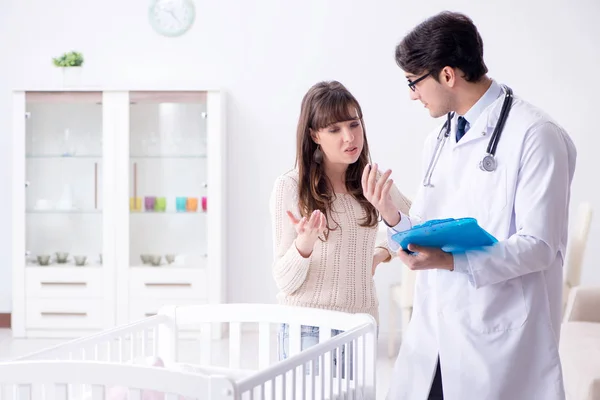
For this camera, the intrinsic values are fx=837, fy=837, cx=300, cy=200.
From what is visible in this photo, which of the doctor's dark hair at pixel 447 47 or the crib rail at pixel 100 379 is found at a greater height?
the doctor's dark hair at pixel 447 47

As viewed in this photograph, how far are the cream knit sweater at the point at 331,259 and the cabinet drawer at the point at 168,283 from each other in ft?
9.57

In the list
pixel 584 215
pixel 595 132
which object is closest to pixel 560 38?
pixel 595 132

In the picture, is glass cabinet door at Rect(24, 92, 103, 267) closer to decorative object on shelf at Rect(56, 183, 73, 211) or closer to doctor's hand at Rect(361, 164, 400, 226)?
decorative object on shelf at Rect(56, 183, 73, 211)

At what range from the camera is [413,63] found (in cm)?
181

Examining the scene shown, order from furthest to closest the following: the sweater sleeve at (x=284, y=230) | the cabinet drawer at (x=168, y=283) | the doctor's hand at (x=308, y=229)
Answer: the cabinet drawer at (x=168, y=283) < the sweater sleeve at (x=284, y=230) < the doctor's hand at (x=308, y=229)

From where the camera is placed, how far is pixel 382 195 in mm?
1884

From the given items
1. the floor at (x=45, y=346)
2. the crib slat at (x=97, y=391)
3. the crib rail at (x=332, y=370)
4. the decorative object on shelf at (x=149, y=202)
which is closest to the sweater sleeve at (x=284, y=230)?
the crib rail at (x=332, y=370)

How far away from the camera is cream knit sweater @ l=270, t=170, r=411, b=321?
7.27ft

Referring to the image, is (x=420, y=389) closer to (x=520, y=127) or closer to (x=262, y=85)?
(x=520, y=127)

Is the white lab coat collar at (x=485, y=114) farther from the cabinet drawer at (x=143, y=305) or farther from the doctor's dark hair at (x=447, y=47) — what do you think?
the cabinet drawer at (x=143, y=305)

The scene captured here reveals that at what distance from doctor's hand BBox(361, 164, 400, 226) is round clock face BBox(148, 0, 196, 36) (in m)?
3.76

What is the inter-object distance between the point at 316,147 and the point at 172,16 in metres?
3.37

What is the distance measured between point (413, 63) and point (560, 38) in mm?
3746

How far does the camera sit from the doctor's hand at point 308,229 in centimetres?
208
